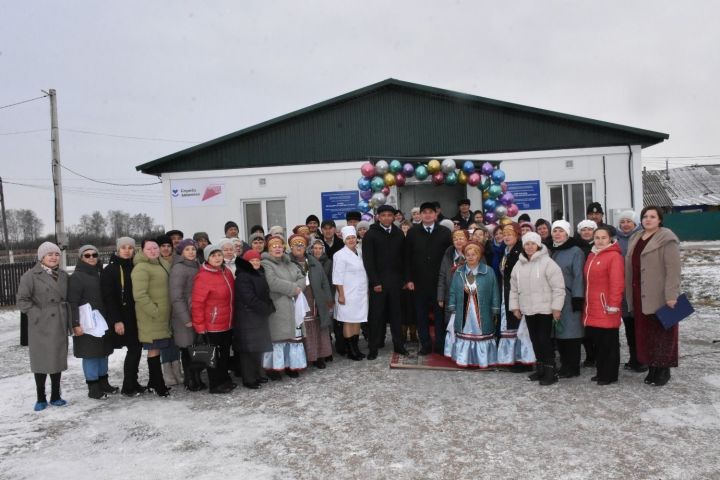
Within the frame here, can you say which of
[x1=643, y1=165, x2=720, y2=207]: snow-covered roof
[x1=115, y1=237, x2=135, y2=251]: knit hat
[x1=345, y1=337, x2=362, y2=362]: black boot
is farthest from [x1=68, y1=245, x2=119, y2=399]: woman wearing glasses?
[x1=643, y1=165, x2=720, y2=207]: snow-covered roof

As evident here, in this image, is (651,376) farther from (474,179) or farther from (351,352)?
(474,179)

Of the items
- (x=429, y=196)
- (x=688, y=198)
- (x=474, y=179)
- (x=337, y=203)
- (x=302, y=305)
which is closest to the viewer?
(x=302, y=305)

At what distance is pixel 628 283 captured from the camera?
5.49m

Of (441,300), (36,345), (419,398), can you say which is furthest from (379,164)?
(36,345)

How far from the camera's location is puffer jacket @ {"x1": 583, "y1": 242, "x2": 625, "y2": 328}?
5.14 metres

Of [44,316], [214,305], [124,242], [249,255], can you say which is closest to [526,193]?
[249,255]

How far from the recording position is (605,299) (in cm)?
519

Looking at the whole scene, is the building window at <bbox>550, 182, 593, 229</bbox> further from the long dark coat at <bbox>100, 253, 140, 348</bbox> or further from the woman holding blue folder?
the long dark coat at <bbox>100, 253, 140, 348</bbox>

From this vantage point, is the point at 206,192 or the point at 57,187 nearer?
the point at 206,192

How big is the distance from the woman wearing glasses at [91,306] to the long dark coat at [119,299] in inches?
3.2

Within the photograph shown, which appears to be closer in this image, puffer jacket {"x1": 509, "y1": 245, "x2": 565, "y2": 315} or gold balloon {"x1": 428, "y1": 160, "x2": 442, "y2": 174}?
puffer jacket {"x1": 509, "y1": 245, "x2": 565, "y2": 315}

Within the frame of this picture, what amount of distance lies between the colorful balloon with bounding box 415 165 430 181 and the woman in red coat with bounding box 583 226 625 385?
594 centimetres

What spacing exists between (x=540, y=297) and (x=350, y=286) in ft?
7.88

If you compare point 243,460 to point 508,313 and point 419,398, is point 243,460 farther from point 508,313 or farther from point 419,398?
point 508,313
